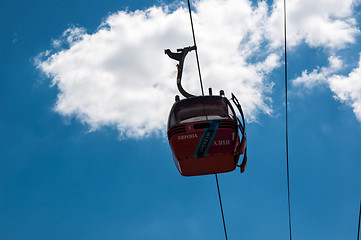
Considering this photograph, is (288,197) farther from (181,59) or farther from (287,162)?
(181,59)

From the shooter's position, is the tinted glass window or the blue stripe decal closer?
the blue stripe decal

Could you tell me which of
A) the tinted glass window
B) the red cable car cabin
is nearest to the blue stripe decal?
the red cable car cabin

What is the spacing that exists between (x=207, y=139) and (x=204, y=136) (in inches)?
3.9

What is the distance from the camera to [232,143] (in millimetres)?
9422

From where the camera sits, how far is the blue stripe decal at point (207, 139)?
9148 mm

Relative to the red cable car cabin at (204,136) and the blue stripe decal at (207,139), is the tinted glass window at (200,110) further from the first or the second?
the blue stripe decal at (207,139)

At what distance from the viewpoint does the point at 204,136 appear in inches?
360

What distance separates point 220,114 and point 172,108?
49.7 inches

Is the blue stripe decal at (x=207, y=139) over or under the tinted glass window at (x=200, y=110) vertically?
under

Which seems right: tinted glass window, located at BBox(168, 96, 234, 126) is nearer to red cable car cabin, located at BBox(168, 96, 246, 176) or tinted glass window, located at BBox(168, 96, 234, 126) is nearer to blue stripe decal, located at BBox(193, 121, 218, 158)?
red cable car cabin, located at BBox(168, 96, 246, 176)

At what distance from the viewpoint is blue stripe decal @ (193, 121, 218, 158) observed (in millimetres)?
9148

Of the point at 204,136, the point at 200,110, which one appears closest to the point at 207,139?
the point at 204,136

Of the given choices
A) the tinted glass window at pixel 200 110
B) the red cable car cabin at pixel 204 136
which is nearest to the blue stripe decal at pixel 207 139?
the red cable car cabin at pixel 204 136

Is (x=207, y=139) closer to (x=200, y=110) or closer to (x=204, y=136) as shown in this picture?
(x=204, y=136)
